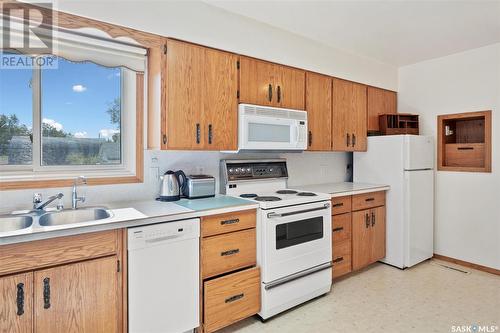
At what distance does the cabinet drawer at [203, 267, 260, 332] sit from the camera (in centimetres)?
204

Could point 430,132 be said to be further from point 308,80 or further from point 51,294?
point 51,294

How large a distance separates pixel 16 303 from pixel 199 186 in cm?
133

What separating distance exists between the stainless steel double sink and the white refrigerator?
2930mm

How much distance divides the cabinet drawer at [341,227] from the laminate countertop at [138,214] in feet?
3.45

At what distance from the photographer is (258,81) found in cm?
262

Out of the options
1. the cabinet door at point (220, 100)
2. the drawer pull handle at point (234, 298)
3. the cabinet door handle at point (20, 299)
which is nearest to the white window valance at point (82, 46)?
the cabinet door at point (220, 100)

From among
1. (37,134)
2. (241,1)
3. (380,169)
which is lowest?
(380,169)

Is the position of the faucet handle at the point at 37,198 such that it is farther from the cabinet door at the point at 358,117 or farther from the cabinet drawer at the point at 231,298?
the cabinet door at the point at 358,117

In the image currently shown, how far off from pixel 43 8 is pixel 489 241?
4474 millimetres

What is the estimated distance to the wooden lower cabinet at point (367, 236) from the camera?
10.2 feet

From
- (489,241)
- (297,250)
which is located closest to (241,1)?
(297,250)

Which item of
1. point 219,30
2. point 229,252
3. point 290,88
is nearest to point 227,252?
point 229,252

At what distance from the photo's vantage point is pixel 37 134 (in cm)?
211

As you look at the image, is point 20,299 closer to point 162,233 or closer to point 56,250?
point 56,250
